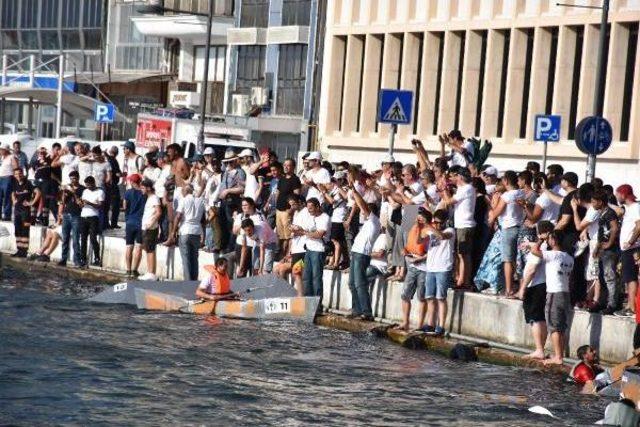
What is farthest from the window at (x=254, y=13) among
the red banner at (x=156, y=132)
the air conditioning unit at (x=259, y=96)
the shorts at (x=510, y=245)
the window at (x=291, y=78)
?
the shorts at (x=510, y=245)

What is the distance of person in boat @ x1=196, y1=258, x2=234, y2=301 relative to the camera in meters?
30.8

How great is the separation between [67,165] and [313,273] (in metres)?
11.3

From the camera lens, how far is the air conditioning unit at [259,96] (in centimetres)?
6234

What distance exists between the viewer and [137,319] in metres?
30.8

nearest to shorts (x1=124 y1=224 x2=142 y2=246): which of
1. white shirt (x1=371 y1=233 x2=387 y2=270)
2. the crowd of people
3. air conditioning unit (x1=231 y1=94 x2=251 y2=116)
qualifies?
the crowd of people

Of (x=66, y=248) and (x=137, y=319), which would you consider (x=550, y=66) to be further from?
(x=137, y=319)

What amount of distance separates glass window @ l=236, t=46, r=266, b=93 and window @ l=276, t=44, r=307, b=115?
67.8 inches

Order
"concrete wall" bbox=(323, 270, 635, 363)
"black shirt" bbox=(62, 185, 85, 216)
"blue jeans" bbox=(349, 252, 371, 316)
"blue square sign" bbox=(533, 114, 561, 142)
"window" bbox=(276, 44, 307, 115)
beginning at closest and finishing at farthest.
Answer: "concrete wall" bbox=(323, 270, 635, 363)
"blue jeans" bbox=(349, 252, 371, 316)
"blue square sign" bbox=(533, 114, 561, 142)
"black shirt" bbox=(62, 185, 85, 216)
"window" bbox=(276, 44, 307, 115)

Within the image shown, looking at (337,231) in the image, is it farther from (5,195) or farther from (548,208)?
(5,195)

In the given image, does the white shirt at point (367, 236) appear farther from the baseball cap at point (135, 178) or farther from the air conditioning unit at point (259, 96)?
the air conditioning unit at point (259, 96)

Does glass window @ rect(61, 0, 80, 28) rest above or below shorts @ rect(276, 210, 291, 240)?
above

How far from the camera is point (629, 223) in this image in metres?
24.7

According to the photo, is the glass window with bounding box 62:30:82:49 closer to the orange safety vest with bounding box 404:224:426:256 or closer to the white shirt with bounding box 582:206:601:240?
the orange safety vest with bounding box 404:224:426:256

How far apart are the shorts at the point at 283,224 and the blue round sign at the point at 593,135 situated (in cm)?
603
